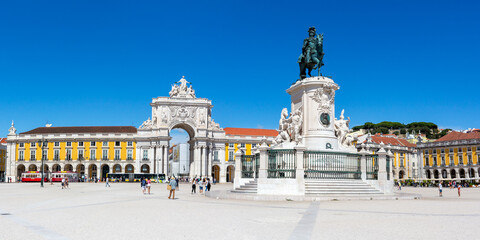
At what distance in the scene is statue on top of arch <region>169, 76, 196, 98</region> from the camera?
8644 cm

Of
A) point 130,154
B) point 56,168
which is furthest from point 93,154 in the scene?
point 56,168

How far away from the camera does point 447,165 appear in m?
85.8

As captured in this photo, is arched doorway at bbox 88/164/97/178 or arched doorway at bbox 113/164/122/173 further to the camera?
arched doorway at bbox 88/164/97/178

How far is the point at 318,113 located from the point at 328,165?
124 inches

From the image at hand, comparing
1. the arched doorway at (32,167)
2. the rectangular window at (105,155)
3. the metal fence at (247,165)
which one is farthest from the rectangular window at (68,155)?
the metal fence at (247,165)

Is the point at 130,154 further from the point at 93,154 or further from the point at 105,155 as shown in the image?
the point at 93,154

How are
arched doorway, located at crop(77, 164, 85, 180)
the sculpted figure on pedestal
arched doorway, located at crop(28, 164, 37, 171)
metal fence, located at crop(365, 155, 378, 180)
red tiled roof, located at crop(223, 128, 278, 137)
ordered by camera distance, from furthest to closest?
red tiled roof, located at crop(223, 128, 278, 137)
arched doorway, located at crop(28, 164, 37, 171)
arched doorway, located at crop(77, 164, 85, 180)
the sculpted figure on pedestal
metal fence, located at crop(365, 155, 378, 180)

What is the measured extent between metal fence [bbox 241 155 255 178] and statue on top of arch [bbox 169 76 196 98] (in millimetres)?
61873

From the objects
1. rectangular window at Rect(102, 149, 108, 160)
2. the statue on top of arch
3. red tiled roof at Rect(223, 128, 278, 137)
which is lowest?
rectangular window at Rect(102, 149, 108, 160)

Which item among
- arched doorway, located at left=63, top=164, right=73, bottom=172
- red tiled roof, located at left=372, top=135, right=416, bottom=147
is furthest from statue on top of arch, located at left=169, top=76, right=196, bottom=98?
red tiled roof, located at left=372, top=135, right=416, bottom=147

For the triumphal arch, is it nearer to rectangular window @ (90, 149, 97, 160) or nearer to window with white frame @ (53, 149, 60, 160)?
rectangular window @ (90, 149, 97, 160)

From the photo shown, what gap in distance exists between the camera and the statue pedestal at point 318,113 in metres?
23.6

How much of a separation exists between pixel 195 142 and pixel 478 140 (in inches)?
1950

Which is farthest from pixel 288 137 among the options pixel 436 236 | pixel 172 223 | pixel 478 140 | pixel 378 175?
pixel 478 140
